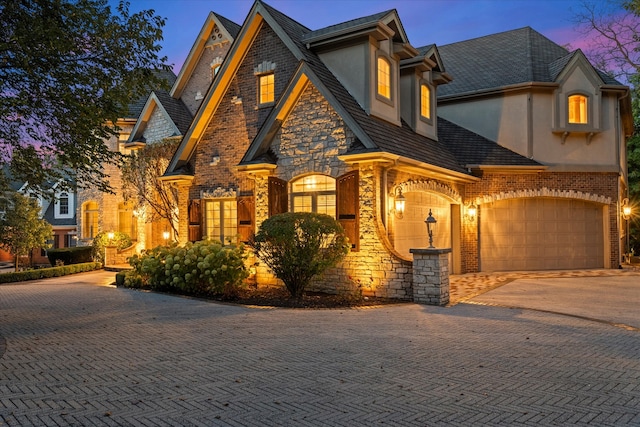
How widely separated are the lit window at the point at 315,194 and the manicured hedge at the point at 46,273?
11937 millimetres

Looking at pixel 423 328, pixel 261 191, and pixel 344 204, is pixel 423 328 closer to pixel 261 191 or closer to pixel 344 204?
pixel 344 204

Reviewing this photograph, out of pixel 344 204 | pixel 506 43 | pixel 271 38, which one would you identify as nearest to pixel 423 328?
pixel 344 204

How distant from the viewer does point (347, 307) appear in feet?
32.8

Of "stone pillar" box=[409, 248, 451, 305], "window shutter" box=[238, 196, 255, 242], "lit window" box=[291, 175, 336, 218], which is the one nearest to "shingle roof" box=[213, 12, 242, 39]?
"window shutter" box=[238, 196, 255, 242]

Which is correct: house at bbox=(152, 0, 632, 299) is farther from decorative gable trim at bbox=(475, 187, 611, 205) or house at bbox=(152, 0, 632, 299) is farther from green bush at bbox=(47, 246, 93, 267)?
green bush at bbox=(47, 246, 93, 267)

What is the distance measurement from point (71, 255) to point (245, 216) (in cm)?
1362

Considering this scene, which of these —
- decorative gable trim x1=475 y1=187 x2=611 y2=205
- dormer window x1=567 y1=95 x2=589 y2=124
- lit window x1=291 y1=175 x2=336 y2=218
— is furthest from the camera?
dormer window x1=567 y1=95 x2=589 y2=124

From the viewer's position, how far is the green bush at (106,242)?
20.4m

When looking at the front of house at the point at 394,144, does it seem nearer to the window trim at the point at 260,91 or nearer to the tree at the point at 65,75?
the window trim at the point at 260,91

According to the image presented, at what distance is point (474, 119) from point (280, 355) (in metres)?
14.2

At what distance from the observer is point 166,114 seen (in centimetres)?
1933

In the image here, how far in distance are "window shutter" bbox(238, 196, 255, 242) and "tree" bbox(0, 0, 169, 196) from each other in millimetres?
4755

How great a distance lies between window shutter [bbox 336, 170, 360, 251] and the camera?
1140 centimetres

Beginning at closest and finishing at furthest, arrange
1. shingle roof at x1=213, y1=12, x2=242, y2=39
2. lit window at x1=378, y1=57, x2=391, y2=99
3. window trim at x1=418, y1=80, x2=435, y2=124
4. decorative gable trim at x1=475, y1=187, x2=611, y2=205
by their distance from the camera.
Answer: lit window at x1=378, y1=57, x2=391, y2=99 → window trim at x1=418, y1=80, x2=435, y2=124 → decorative gable trim at x1=475, y1=187, x2=611, y2=205 → shingle roof at x1=213, y1=12, x2=242, y2=39
